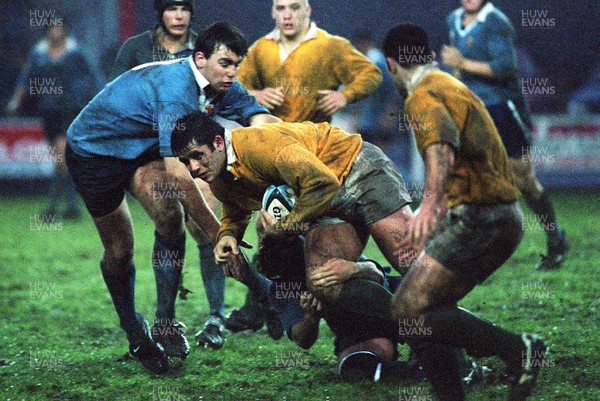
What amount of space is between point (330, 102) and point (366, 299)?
7.74 feet

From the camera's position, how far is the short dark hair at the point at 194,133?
507 centimetres

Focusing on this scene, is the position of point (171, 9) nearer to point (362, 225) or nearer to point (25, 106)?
point (362, 225)

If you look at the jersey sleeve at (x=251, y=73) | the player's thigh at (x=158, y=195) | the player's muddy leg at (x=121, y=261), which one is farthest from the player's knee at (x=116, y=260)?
the jersey sleeve at (x=251, y=73)

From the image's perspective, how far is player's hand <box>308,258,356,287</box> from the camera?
523 cm

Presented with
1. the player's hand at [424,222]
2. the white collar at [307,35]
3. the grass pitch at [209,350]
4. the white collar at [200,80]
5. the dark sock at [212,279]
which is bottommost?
the grass pitch at [209,350]

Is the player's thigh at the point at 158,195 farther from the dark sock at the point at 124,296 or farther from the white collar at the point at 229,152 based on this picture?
the white collar at the point at 229,152

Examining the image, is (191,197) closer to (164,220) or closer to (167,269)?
(164,220)

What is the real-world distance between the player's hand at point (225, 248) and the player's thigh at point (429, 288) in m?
1.07

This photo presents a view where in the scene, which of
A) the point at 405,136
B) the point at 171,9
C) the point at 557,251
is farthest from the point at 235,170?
the point at 405,136

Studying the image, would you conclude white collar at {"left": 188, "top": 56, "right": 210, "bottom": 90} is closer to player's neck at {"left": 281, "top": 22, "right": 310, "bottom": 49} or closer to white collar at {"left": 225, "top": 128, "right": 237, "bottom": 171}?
white collar at {"left": 225, "top": 128, "right": 237, "bottom": 171}

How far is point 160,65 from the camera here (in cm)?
589

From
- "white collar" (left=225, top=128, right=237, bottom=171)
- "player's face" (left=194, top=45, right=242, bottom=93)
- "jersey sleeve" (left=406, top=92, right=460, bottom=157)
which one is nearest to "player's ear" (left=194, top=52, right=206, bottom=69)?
"player's face" (left=194, top=45, right=242, bottom=93)

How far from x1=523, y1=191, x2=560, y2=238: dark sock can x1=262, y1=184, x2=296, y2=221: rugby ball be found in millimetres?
3773

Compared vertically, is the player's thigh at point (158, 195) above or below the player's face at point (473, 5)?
below
